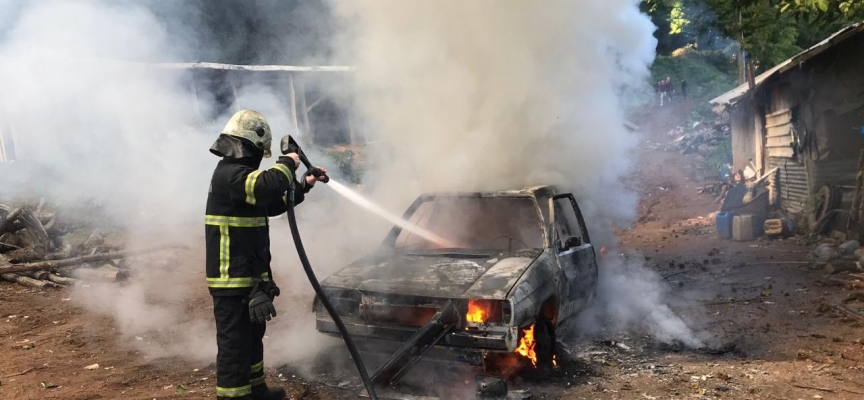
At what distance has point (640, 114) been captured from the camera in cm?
2970

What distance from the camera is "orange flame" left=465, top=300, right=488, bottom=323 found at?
13.0ft

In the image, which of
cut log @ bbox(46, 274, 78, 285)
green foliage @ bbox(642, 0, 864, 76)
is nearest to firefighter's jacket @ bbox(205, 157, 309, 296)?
green foliage @ bbox(642, 0, 864, 76)

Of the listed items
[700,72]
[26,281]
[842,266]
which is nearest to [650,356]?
[842,266]

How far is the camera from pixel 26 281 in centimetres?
749

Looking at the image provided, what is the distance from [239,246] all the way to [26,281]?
18.6 feet

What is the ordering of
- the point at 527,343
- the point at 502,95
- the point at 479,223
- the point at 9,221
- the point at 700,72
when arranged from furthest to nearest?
the point at 700,72
the point at 9,221
the point at 502,95
the point at 479,223
the point at 527,343

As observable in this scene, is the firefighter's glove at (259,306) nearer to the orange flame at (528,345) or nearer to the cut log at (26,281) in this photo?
the orange flame at (528,345)

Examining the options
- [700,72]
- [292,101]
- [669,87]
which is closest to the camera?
[292,101]

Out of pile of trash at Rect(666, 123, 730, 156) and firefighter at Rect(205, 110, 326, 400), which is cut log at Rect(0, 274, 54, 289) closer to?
firefighter at Rect(205, 110, 326, 400)

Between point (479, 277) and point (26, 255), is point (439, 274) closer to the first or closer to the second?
point (479, 277)

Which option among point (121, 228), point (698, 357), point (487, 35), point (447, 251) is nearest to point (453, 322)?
point (447, 251)

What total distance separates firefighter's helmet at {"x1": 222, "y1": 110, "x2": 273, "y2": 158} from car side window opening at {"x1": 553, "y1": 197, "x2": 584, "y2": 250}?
102 inches

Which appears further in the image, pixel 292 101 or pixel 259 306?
pixel 292 101

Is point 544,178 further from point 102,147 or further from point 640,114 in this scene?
point 640,114
